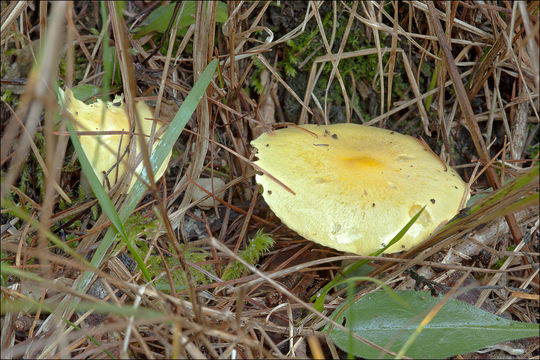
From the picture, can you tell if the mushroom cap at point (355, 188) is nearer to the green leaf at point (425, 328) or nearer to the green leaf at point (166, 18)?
the green leaf at point (425, 328)

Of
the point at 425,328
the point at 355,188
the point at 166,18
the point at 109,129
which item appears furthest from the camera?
the point at 166,18

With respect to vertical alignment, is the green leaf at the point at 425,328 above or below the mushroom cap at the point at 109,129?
below

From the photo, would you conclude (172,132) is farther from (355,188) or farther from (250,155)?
(355,188)

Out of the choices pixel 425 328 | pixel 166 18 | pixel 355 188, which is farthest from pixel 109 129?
pixel 425 328

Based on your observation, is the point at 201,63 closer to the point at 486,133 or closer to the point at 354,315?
the point at 354,315

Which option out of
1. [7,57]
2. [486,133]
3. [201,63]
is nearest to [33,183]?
[7,57]

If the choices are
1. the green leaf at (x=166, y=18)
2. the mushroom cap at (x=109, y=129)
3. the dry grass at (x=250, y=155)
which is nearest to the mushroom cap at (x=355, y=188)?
the dry grass at (x=250, y=155)
